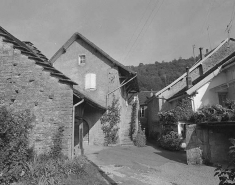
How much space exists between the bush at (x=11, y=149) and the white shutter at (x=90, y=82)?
10.0 metres

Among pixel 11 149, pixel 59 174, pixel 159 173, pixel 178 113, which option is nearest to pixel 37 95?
pixel 11 149

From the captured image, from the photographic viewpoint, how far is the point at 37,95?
855cm

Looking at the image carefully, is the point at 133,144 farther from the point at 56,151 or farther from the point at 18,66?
the point at 18,66

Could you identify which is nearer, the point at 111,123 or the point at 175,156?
the point at 175,156

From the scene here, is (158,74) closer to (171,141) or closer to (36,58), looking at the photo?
(171,141)

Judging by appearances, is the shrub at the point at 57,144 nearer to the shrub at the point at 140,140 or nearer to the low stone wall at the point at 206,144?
the low stone wall at the point at 206,144

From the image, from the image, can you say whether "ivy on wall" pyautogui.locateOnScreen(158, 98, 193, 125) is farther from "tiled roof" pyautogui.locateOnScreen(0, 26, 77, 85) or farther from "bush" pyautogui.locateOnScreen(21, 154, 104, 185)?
"bush" pyautogui.locateOnScreen(21, 154, 104, 185)

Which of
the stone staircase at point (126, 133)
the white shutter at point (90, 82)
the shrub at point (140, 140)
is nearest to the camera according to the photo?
the shrub at point (140, 140)

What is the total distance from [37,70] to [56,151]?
365cm

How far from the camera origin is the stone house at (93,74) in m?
15.9

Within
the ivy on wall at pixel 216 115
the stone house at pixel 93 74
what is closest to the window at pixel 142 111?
the stone house at pixel 93 74

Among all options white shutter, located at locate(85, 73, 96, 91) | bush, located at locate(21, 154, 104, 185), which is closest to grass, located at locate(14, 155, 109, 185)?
bush, located at locate(21, 154, 104, 185)

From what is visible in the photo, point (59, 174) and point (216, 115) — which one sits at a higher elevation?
point (216, 115)

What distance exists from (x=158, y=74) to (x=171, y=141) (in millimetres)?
47391
